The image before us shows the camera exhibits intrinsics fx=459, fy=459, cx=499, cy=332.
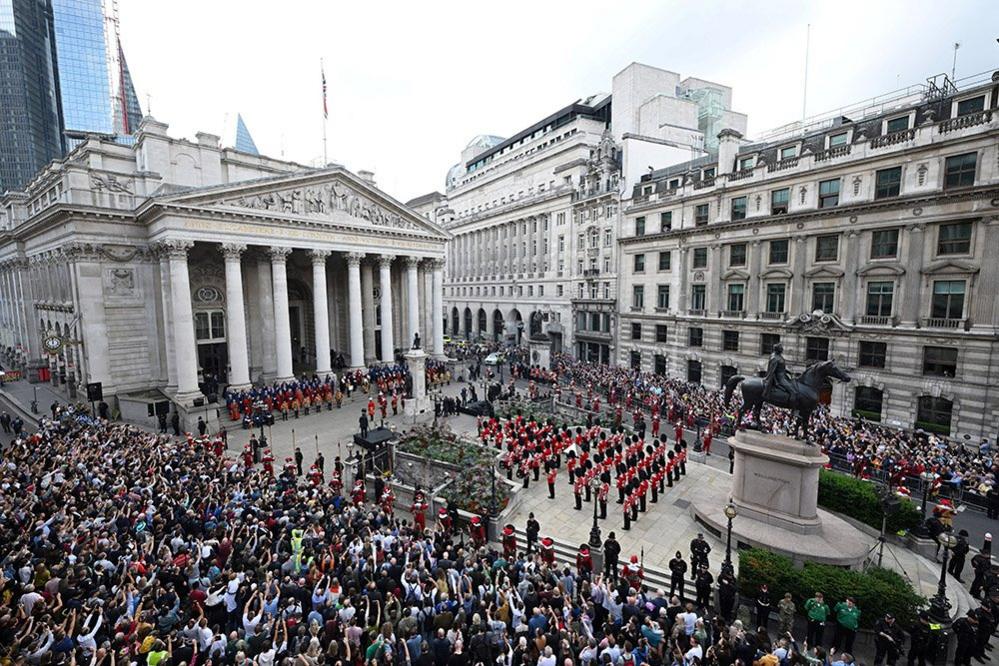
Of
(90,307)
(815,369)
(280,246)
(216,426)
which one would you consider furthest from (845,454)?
(90,307)

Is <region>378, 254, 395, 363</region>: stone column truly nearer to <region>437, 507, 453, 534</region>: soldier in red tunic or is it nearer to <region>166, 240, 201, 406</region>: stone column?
<region>166, 240, 201, 406</region>: stone column

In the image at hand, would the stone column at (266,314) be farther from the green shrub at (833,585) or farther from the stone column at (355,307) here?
the green shrub at (833,585)

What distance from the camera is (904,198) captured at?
82.2 ft

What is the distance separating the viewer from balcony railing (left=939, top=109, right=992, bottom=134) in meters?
22.5

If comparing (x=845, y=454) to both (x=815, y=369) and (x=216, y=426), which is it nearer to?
(x=815, y=369)

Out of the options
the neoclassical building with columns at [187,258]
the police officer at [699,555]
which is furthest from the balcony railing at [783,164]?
the police officer at [699,555]

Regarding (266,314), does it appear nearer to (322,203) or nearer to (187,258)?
(187,258)

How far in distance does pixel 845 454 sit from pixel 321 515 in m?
22.4

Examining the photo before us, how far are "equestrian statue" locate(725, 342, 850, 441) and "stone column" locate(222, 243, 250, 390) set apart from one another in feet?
94.0

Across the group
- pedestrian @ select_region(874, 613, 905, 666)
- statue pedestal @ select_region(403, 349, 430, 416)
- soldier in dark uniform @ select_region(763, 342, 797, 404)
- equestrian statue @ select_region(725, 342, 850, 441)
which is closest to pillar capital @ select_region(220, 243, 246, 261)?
statue pedestal @ select_region(403, 349, 430, 416)

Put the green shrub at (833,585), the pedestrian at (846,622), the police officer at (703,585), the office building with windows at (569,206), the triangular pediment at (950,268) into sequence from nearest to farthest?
the pedestrian at (846,622) → the green shrub at (833,585) → the police officer at (703,585) → the triangular pediment at (950,268) → the office building with windows at (569,206)

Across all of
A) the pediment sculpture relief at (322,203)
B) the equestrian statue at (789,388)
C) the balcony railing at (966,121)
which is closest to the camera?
the equestrian statue at (789,388)

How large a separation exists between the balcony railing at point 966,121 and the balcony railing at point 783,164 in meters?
6.95

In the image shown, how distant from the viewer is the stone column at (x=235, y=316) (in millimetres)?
29375
